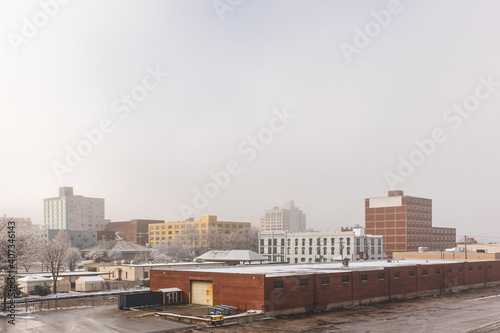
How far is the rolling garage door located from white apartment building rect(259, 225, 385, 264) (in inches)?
2788

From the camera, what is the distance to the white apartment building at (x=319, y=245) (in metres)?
119

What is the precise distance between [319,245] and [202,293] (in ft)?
257

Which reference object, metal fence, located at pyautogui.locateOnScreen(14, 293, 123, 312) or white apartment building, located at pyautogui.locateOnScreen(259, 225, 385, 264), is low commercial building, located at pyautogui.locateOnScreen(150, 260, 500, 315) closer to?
metal fence, located at pyautogui.locateOnScreen(14, 293, 123, 312)

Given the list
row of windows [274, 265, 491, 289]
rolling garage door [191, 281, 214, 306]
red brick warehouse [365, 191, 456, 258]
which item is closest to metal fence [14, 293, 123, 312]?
rolling garage door [191, 281, 214, 306]

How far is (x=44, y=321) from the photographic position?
135ft

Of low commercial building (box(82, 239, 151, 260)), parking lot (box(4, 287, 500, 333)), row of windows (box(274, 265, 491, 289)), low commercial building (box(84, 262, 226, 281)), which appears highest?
row of windows (box(274, 265, 491, 289))

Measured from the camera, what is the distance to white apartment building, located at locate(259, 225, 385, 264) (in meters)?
119

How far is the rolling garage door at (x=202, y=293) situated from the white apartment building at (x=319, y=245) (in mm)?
70811

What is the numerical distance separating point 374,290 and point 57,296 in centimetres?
4191

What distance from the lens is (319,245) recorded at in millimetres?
122938

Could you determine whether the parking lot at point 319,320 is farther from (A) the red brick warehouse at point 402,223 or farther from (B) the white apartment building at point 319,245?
(A) the red brick warehouse at point 402,223

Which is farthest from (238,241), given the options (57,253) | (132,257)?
(57,253)

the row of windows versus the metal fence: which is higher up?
the row of windows

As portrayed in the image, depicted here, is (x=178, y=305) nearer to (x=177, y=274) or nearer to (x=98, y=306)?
(x=177, y=274)
